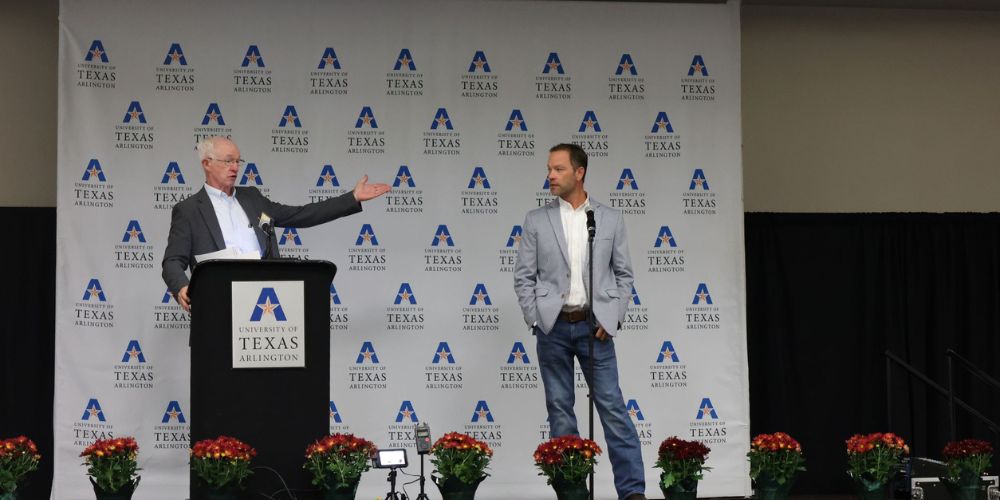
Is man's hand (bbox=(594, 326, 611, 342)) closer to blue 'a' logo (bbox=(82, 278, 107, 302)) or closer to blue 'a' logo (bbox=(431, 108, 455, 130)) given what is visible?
blue 'a' logo (bbox=(431, 108, 455, 130))

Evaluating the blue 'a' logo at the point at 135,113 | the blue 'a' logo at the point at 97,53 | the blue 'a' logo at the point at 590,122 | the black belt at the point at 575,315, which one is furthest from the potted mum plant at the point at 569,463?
the blue 'a' logo at the point at 97,53

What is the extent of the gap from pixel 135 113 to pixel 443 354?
8.12ft

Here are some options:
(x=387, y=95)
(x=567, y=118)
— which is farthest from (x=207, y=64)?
(x=567, y=118)


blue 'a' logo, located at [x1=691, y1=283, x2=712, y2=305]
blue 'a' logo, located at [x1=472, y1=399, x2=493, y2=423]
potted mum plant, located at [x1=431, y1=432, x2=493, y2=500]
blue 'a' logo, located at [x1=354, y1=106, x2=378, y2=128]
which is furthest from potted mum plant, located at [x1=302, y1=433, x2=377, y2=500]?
blue 'a' logo, located at [x1=691, y1=283, x2=712, y2=305]

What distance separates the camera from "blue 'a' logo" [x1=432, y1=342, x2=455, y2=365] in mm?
7449

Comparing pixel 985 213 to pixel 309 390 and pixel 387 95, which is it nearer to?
pixel 387 95

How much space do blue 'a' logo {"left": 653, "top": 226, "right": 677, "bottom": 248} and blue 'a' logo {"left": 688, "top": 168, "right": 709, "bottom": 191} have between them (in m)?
0.33

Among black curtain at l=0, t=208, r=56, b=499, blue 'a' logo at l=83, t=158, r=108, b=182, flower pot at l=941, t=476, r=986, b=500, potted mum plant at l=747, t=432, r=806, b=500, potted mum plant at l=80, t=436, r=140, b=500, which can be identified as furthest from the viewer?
black curtain at l=0, t=208, r=56, b=499

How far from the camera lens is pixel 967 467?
548 centimetres

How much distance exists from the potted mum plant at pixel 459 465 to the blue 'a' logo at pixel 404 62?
10.7 feet

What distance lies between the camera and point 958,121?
881 centimetres

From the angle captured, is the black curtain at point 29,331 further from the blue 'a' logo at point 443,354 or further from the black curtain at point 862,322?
the black curtain at point 862,322

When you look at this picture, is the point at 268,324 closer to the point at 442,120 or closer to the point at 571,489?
the point at 571,489

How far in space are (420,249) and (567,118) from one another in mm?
1308
